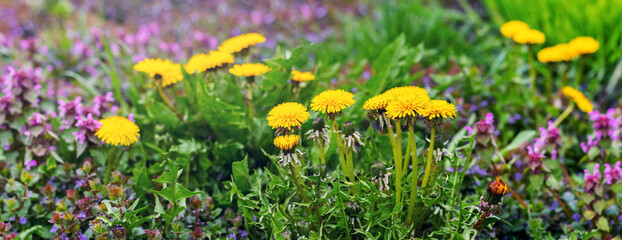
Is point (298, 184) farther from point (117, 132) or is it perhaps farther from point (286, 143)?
point (117, 132)

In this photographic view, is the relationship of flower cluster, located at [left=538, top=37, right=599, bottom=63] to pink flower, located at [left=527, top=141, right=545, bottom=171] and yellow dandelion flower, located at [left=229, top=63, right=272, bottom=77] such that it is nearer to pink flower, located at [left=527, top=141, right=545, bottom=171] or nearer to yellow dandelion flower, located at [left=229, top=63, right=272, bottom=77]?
pink flower, located at [left=527, top=141, right=545, bottom=171]

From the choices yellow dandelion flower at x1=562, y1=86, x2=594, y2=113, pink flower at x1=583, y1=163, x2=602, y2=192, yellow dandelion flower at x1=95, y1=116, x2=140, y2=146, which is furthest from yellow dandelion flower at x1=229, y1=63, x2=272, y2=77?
yellow dandelion flower at x1=562, y1=86, x2=594, y2=113

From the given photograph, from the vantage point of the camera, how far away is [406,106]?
1.25m

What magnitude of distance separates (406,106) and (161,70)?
973 millimetres

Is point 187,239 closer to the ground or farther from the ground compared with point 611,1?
closer to the ground

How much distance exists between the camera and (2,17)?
4.16 meters

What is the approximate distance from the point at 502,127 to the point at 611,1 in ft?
4.00

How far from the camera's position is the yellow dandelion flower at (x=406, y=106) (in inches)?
49.2

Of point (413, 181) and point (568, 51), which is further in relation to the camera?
point (568, 51)

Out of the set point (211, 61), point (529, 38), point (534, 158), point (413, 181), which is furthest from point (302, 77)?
point (529, 38)

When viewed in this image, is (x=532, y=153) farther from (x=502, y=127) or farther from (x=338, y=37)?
(x=338, y=37)

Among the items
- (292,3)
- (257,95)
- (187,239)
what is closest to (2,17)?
(292,3)

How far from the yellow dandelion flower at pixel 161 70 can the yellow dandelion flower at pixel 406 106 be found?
36.2 inches

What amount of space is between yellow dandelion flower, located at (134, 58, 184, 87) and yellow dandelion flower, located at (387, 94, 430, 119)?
0.92 m
